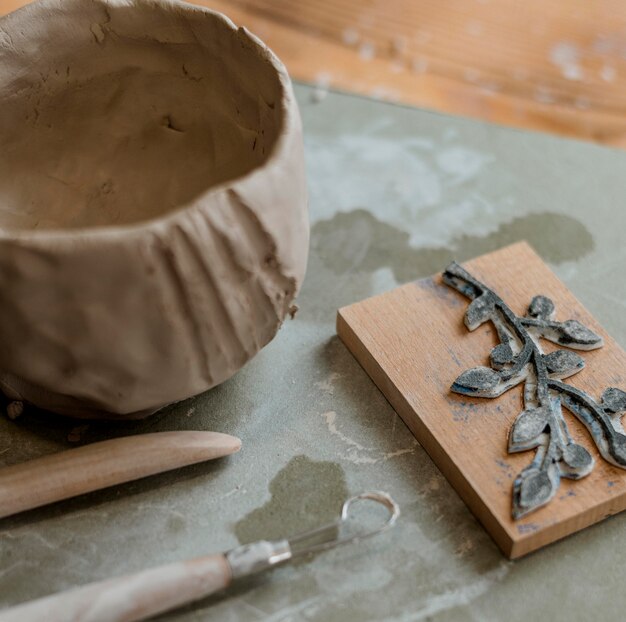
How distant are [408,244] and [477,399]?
29cm

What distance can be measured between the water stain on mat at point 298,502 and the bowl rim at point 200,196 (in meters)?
0.27

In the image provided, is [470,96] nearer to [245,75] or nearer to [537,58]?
[537,58]

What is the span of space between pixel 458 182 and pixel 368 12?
17.6 inches

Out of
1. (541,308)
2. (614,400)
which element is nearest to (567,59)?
(541,308)

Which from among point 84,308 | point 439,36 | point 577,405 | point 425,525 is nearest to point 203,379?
point 84,308

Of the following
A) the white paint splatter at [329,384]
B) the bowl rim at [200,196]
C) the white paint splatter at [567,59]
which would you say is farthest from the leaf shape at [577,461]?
the white paint splatter at [567,59]

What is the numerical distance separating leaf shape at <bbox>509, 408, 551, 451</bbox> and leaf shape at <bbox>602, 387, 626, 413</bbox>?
2.5 inches

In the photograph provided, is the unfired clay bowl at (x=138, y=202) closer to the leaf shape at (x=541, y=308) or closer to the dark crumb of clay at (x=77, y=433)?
the dark crumb of clay at (x=77, y=433)

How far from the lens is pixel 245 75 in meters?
0.93

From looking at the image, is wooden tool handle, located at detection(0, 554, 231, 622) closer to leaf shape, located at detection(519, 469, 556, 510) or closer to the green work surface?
the green work surface

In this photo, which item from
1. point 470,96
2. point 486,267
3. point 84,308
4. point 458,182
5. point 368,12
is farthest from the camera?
point 368,12

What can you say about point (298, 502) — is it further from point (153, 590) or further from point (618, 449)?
point (618, 449)

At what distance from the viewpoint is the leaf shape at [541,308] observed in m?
1.01

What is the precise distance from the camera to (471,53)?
1.51 m
